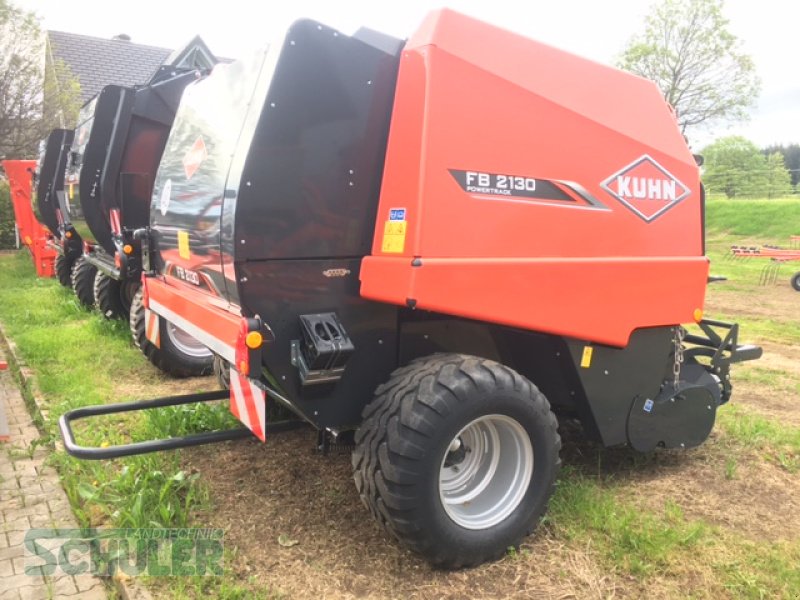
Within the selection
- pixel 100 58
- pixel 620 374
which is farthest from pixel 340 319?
pixel 100 58

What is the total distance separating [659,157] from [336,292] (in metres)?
1.72

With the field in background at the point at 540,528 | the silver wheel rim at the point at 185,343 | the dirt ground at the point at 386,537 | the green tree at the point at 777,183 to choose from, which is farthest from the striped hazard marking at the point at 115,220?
A: the green tree at the point at 777,183

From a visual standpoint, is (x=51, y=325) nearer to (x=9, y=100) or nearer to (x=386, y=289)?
(x=386, y=289)

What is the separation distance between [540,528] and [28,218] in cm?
1228

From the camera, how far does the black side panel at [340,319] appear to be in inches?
97.0

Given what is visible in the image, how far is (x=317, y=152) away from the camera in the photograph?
8.10 ft

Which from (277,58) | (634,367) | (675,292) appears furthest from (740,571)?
(277,58)

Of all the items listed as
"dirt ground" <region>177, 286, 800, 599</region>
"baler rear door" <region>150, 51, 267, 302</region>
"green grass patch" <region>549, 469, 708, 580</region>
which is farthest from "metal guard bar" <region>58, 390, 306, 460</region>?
"green grass patch" <region>549, 469, 708, 580</region>

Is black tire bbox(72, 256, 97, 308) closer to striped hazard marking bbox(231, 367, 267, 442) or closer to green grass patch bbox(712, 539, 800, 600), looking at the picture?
striped hazard marking bbox(231, 367, 267, 442)

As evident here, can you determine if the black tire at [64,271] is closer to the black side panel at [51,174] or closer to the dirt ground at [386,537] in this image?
the black side panel at [51,174]

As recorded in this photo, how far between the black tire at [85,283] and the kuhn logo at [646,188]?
7.07 meters

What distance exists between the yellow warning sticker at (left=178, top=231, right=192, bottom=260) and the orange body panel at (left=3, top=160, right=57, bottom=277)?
31.6 ft

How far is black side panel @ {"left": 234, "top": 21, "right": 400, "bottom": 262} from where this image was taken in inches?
93.5

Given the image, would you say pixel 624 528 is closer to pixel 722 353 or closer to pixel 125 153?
pixel 722 353
